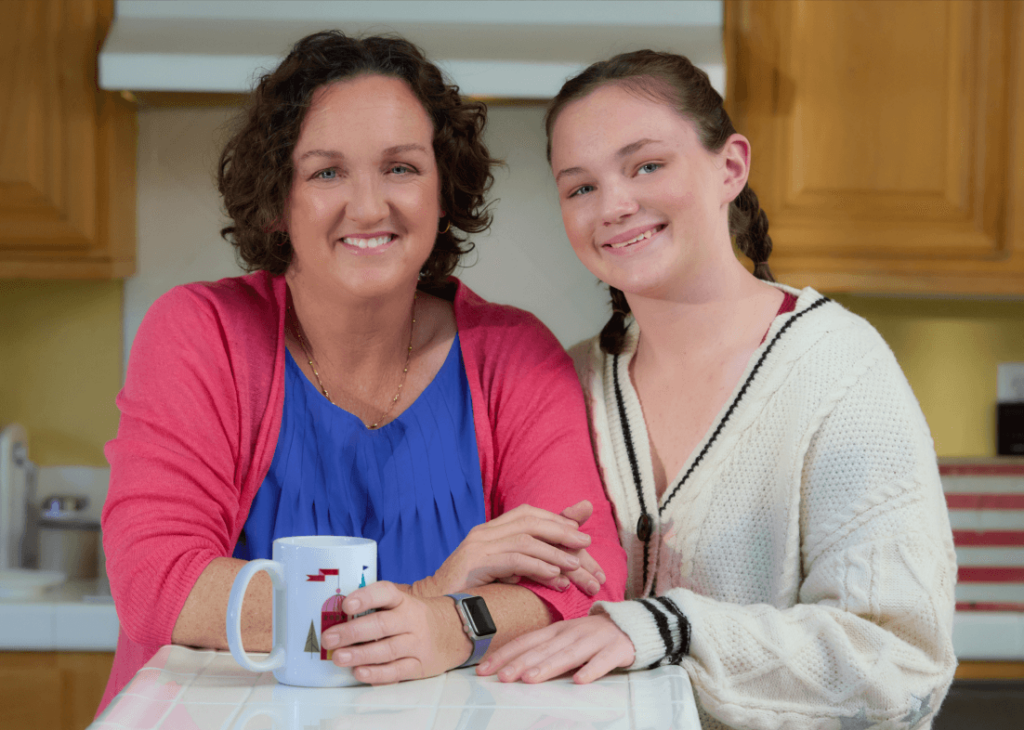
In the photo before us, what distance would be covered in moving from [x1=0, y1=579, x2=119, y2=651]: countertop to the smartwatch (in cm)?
127

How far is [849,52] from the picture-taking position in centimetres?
205

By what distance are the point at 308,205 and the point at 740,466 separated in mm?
597

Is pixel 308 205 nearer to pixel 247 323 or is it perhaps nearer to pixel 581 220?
pixel 247 323

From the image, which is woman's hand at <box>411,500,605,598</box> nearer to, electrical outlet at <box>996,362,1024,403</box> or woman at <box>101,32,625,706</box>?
woman at <box>101,32,625,706</box>

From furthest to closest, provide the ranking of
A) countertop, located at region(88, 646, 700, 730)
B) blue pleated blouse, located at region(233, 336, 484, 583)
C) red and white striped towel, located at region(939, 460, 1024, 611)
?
red and white striped towel, located at region(939, 460, 1024, 611), blue pleated blouse, located at region(233, 336, 484, 583), countertop, located at region(88, 646, 700, 730)

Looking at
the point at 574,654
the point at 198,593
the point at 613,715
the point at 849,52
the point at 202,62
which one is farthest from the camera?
the point at 849,52

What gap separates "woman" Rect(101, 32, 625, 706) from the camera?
1054 mm

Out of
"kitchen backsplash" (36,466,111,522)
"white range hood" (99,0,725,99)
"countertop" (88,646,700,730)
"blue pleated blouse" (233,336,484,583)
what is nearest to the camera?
"countertop" (88,646,700,730)

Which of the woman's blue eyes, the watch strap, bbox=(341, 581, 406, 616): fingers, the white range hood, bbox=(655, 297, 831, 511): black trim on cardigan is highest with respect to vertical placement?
the white range hood

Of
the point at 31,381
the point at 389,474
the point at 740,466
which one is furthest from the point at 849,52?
the point at 31,381

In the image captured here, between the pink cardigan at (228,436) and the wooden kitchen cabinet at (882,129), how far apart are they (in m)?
0.93

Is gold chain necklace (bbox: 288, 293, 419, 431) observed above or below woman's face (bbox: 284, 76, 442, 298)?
below

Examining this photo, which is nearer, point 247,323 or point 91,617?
point 247,323

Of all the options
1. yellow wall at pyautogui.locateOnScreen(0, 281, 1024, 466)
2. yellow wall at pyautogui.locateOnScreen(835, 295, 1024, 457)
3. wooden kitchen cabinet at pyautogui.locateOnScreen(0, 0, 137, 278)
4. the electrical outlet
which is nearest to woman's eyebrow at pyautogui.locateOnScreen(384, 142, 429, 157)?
wooden kitchen cabinet at pyautogui.locateOnScreen(0, 0, 137, 278)
